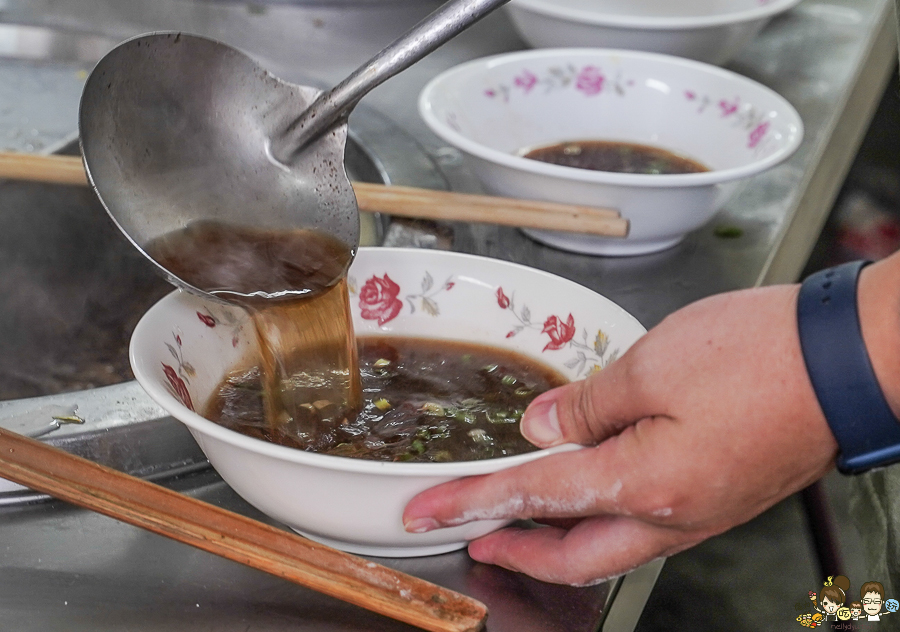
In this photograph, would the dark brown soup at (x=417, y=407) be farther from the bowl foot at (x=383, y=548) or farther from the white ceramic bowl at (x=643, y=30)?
the white ceramic bowl at (x=643, y=30)

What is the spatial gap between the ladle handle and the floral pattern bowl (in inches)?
7.6

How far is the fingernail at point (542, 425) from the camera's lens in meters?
0.90

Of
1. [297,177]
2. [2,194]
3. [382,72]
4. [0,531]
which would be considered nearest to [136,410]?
[0,531]

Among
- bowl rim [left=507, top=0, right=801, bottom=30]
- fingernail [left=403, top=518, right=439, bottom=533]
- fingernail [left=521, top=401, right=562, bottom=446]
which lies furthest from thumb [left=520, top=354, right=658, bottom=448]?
bowl rim [left=507, top=0, right=801, bottom=30]

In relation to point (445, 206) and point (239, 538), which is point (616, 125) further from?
point (239, 538)

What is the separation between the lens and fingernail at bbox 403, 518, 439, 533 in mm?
838

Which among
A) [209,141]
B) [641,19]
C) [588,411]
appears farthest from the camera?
[641,19]

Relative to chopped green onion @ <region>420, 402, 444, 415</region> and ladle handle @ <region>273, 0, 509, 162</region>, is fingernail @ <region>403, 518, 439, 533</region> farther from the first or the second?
ladle handle @ <region>273, 0, 509, 162</region>

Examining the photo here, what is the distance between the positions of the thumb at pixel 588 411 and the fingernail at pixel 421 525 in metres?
0.14

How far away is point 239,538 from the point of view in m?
0.84

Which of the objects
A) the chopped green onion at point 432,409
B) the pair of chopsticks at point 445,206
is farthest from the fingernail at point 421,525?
the pair of chopsticks at point 445,206

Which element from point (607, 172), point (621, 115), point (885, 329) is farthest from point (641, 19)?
point (885, 329)

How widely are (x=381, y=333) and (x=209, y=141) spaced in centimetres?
35

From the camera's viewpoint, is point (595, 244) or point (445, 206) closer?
point (445, 206)
